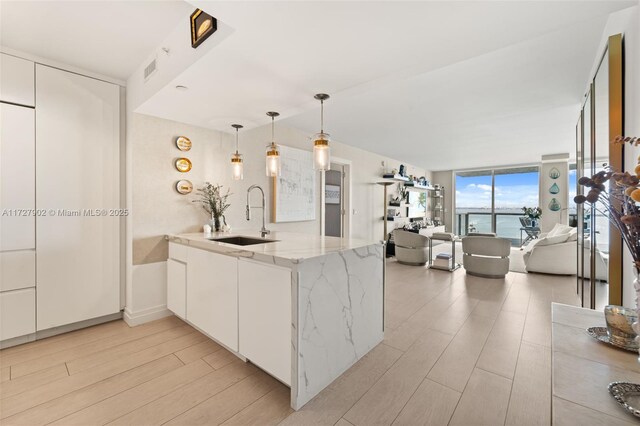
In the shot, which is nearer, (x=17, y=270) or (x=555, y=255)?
(x=17, y=270)

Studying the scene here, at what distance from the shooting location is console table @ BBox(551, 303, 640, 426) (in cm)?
67

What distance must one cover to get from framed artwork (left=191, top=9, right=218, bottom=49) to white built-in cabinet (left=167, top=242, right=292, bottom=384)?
58.6 inches

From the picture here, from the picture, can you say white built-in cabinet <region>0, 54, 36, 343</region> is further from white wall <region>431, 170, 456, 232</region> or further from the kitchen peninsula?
white wall <region>431, 170, 456, 232</region>

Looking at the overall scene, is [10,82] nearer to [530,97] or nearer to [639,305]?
[639,305]

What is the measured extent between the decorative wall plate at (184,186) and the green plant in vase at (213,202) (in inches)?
4.7

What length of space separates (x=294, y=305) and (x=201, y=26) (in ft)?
6.13

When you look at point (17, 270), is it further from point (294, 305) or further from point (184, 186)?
point (294, 305)

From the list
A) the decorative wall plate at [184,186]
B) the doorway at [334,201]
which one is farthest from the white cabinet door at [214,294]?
the doorway at [334,201]

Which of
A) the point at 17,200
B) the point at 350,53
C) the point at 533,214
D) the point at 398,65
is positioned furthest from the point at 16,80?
the point at 533,214

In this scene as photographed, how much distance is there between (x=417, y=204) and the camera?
8.72 m

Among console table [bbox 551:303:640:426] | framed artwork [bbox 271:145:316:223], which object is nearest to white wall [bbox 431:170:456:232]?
framed artwork [bbox 271:145:316:223]

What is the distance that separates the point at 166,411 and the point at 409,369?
1.61m

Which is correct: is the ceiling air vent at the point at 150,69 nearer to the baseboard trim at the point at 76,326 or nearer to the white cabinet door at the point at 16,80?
the white cabinet door at the point at 16,80

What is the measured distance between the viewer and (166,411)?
1591 mm
